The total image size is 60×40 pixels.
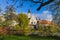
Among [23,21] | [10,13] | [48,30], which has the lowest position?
[48,30]

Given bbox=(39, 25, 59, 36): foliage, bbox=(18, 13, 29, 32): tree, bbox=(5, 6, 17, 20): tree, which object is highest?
bbox=(5, 6, 17, 20): tree

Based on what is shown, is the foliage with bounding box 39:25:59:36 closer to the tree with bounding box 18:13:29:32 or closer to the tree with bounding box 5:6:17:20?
the tree with bounding box 18:13:29:32

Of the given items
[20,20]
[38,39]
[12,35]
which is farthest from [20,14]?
[38,39]

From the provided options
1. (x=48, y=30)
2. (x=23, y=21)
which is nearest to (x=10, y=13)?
(x=23, y=21)

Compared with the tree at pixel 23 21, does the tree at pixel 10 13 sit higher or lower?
higher

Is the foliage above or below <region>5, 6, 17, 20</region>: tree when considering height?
below

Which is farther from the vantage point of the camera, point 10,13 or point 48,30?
point 48,30

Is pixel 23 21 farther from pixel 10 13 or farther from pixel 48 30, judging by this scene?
pixel 48 30

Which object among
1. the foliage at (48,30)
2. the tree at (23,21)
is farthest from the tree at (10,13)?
the foliage at (48,30)

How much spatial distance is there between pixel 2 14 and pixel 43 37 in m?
2.52

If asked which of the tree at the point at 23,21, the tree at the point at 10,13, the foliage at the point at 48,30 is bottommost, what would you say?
the foliage at the point at 48,30

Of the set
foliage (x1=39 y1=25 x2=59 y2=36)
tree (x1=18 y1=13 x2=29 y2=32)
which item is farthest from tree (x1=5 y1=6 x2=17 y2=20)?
foliage (x1=39 y1=25 x2=59 y2=36)

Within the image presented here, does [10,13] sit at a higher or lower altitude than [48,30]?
higher

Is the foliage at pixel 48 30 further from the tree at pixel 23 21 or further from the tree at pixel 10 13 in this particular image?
the tree at pixel 10 13
